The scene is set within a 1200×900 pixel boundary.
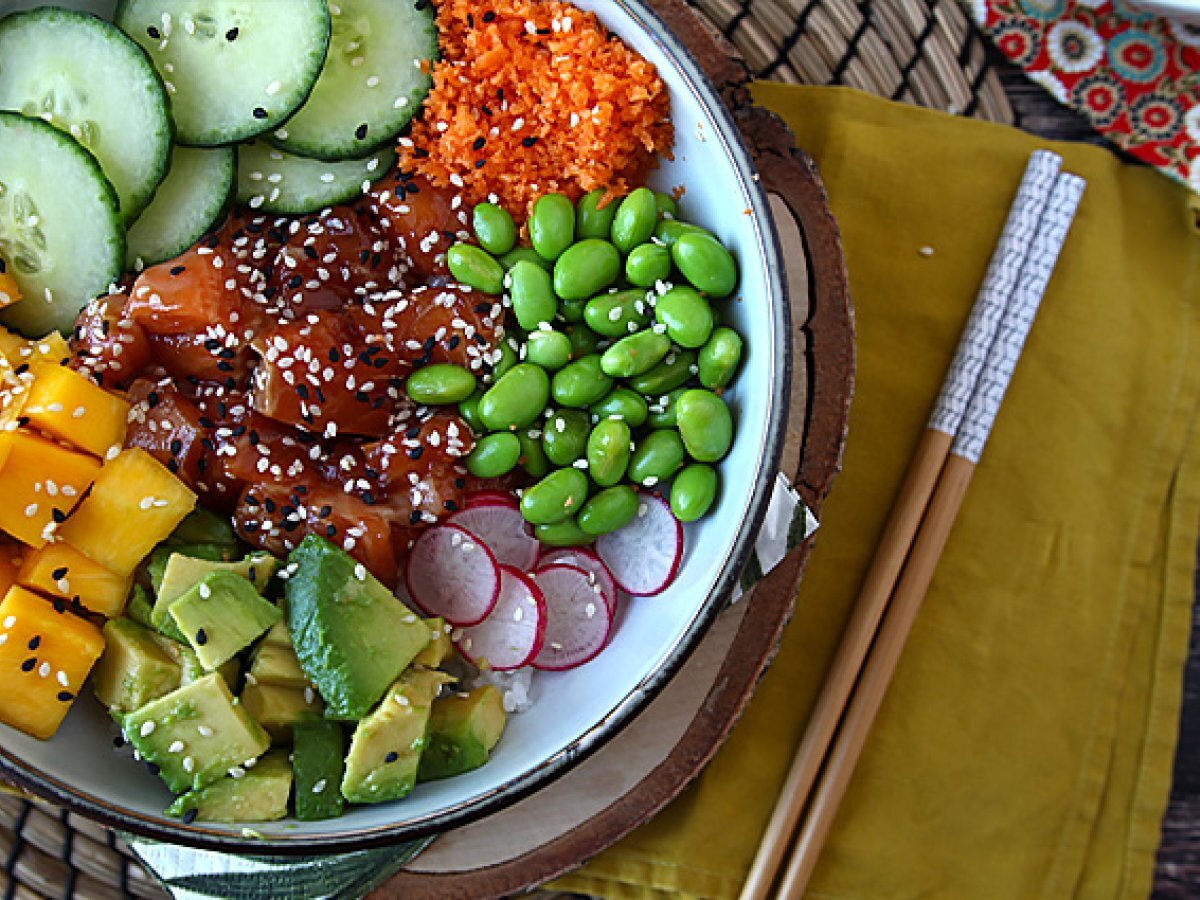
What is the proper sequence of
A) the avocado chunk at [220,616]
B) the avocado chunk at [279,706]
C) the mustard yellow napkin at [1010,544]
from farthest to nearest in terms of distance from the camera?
the mustard yellow napkin at [1010,544]
the avocado chunk at [279,706]
the avocado chunk at [220,616]

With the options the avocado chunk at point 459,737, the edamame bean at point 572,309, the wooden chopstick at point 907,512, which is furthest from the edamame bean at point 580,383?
the wooden chopstick at point 907,512

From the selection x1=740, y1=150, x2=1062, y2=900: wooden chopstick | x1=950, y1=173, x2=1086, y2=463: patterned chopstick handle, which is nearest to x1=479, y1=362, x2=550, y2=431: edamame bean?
x1=740, y1=150, x2=1062, y2=900: wooden chopstick

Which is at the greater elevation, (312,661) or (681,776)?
(312,661)

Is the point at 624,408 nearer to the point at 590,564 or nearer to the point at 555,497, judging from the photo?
the point at 555,497

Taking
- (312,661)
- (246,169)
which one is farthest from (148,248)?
(312,661)

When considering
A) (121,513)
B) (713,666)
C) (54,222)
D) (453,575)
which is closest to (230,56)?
(54,222)

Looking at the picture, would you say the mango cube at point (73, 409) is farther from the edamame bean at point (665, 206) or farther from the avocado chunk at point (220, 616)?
the edamame bean at point (665, 206)

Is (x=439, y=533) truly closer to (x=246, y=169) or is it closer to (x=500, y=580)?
(x=500, y=580)
